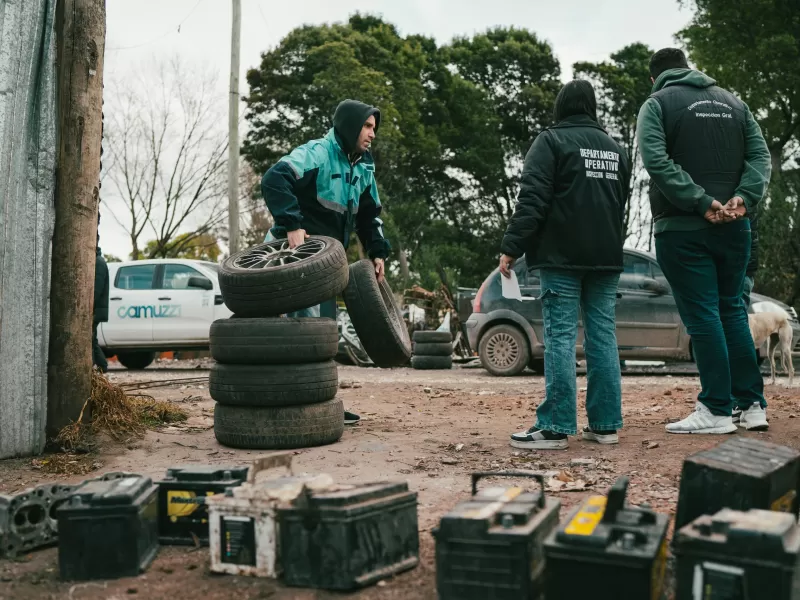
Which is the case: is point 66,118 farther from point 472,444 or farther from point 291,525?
point 291,525

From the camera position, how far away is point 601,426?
205 inches

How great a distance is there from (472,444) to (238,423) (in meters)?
1.45

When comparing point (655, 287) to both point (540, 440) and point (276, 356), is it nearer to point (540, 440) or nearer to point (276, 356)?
point (540, 440)

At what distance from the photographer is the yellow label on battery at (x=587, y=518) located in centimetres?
235

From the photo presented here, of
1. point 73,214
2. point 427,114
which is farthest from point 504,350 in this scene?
point 427,114

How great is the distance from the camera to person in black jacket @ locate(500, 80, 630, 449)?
5.04 m

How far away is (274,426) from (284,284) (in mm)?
869

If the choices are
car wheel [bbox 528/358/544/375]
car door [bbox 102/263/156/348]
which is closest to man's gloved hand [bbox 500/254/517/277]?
car wheel [bbox 528/358/544/375]

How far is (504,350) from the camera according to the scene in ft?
41.0

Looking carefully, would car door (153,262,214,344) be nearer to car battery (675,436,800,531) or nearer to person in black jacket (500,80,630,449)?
person in black jacket (500,80,630,449)

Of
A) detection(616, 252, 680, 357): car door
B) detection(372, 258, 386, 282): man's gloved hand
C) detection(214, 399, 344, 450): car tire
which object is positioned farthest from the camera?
detection(616, 252, 680, 357): car door

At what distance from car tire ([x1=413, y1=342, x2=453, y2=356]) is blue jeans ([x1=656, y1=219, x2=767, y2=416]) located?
9.70 metres

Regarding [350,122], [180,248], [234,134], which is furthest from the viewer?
[180,248]

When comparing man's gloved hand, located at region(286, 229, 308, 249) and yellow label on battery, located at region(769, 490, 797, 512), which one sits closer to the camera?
yellow label on battery, located at region(769, 490, 797, 512)
